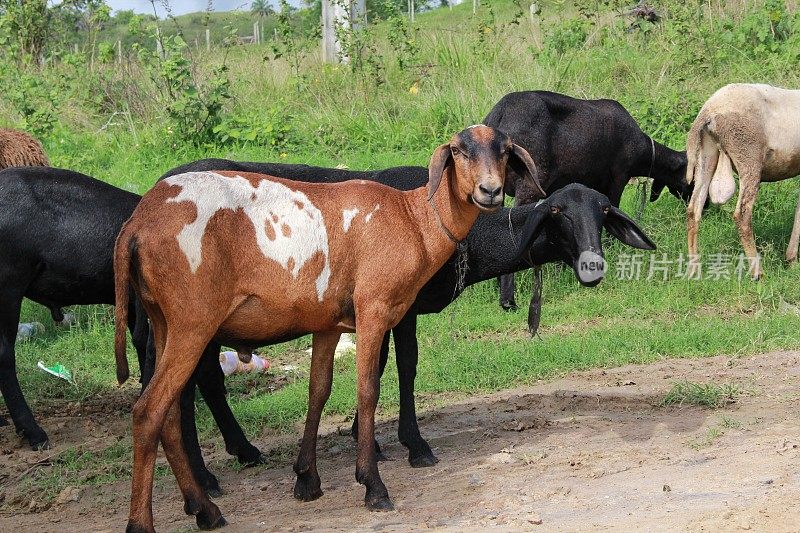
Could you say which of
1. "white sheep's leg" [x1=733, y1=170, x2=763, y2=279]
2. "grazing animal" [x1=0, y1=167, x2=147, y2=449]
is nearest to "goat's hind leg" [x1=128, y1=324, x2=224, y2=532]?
"grazing animal" [x1=0, y1=167, x2=147, y2=449]

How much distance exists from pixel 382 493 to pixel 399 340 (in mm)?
1267

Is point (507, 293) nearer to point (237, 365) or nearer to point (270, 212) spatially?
point (237, 365)

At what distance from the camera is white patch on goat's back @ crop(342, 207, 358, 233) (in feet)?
19.7

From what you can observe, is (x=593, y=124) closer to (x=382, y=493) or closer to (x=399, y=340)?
(x=399, y=340)

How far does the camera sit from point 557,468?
630 cm

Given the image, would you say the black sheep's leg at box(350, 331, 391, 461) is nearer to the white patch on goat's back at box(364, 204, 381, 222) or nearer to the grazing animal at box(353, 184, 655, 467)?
the grazing animal at box(353, 184, 655, 467)

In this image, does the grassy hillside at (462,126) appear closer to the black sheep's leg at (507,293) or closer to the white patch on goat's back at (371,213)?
the black sheep's leg at (507,293)

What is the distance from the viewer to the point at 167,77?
13812mm

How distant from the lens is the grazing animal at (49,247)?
7.54 meters

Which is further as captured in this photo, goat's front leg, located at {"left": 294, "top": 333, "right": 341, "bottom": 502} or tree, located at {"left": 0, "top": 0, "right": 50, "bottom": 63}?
tree, located at {"left": 0, "top": 0, "right": 50, "bottom": 63}

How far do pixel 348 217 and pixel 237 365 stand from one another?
11.4 feet

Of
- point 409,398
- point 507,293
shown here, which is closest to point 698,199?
point 507,293

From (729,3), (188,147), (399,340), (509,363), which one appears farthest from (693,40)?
(399,340)

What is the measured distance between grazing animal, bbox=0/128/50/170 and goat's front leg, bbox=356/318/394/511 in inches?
180
